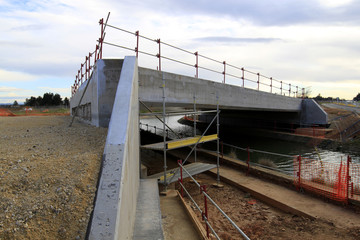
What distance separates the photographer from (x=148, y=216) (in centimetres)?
427

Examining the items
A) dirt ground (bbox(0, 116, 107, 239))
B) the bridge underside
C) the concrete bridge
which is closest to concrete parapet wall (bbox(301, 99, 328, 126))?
the bridge underside

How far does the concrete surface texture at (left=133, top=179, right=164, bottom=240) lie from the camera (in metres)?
3.70

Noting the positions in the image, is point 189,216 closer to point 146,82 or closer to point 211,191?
point 211,191

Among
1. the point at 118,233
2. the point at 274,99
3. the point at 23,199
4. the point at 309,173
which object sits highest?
the point at 274,99

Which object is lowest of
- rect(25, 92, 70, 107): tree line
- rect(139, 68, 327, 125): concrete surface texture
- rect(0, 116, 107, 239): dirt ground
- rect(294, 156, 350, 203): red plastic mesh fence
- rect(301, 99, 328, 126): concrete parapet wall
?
rect(294, 156, 350, 203): red plastic mesh fence

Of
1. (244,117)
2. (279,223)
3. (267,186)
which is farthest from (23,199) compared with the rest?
(244,117)

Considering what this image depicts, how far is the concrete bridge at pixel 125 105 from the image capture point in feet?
8.28

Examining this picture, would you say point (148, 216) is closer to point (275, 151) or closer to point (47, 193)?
point (47, 193)

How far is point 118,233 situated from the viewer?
239 cm

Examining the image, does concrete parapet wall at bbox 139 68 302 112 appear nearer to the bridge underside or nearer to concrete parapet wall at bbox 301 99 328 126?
the bridge underside

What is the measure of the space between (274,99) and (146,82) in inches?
492

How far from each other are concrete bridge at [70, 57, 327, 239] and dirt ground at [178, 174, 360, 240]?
222 cm

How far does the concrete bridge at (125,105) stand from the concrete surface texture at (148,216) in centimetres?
16

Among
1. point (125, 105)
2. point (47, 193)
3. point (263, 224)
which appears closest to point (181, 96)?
point (125, 105)
